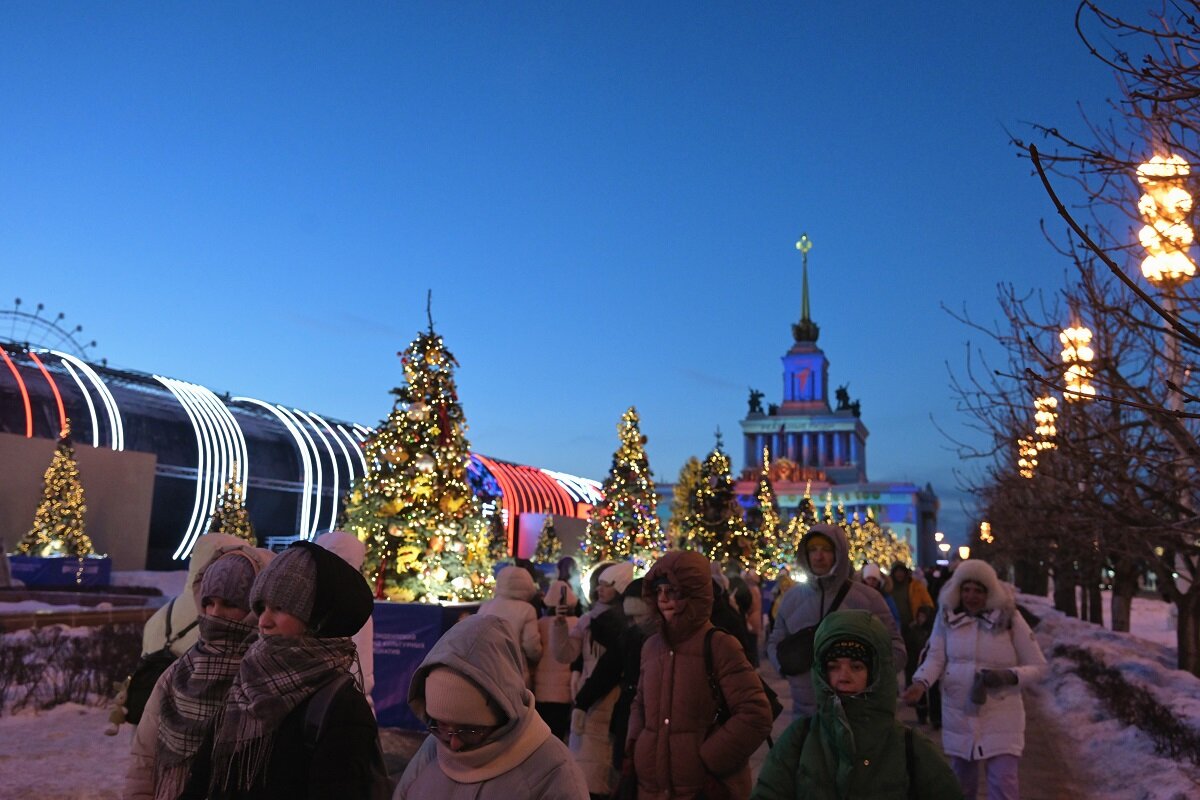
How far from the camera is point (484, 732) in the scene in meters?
2.77

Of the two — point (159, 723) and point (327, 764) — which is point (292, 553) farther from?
point (159, 723)

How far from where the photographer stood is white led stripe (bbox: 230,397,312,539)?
44000 millimetres

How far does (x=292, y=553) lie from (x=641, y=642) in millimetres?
2536

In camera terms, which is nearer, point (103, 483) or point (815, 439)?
point (103, 483)

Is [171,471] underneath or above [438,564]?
above

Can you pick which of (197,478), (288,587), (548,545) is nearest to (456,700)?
Answer: (288,587)

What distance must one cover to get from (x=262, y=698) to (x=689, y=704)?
2.08 meters

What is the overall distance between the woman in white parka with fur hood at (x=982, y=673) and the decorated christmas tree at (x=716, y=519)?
24.2m

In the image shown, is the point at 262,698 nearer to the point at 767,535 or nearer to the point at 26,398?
the point at 26,398

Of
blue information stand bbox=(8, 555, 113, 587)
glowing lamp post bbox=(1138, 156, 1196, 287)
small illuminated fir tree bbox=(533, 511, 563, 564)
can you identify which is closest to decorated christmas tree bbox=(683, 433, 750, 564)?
small illuminated fir tree bbox=(533, 511, 563, 564)

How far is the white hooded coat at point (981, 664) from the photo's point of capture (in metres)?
6.12

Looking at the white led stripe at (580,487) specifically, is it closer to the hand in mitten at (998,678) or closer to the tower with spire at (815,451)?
the tower with spire at (815,451)

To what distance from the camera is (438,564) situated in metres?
17.0

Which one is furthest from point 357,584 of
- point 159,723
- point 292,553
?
point 159,723
